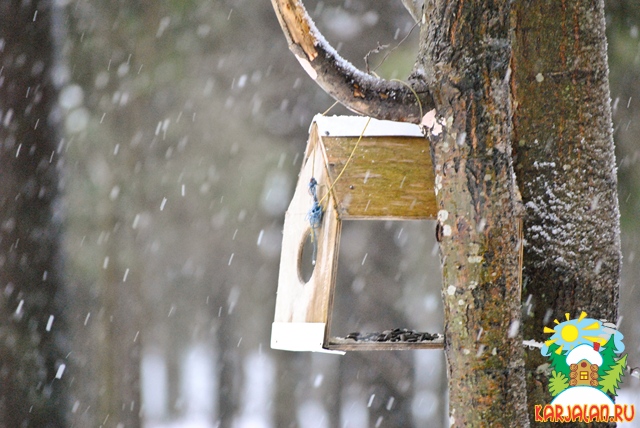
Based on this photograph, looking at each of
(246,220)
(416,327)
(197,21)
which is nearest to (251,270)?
(246,220)

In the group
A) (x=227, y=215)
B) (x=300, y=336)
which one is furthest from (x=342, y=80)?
(x=227, y=215)

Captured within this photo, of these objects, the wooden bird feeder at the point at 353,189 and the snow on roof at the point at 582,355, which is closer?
the snow on roof at the point at 582,355

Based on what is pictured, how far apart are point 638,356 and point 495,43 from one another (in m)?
6.27

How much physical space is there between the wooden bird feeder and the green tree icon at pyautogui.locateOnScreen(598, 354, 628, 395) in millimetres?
430

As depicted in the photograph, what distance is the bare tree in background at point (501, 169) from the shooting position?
1.41 meters

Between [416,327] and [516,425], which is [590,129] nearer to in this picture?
[516,425]

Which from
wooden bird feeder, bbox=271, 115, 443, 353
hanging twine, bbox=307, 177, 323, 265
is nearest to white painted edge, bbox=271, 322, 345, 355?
wooden bird feeder, bbox=271, 115, 443, 353

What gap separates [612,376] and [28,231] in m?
2.93

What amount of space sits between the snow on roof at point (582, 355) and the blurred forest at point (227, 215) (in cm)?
402

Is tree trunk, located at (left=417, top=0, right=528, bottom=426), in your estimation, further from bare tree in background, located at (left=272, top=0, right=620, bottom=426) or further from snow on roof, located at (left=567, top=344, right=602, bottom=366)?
snow on roof, located at (left=567, top=344, right=602, bottom=366)

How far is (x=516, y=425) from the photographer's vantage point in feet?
4.51

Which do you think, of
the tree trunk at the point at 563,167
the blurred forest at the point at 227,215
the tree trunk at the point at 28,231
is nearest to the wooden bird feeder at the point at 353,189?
the tree trunk at the point at 563,167

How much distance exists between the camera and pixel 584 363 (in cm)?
168

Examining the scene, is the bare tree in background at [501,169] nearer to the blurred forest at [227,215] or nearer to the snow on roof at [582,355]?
the snow on roof at [582,355]
